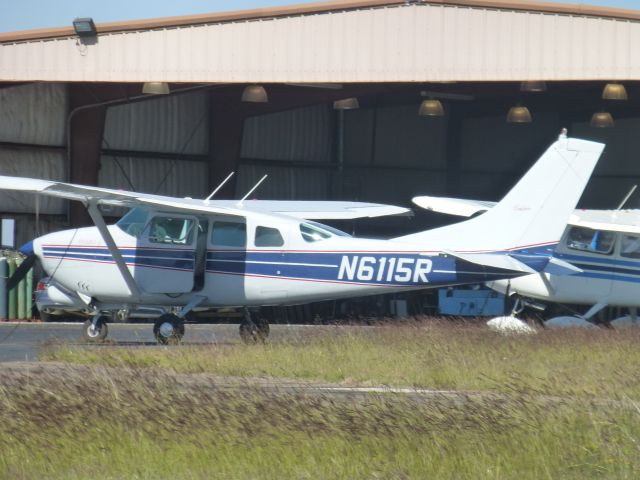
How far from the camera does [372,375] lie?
510 inches

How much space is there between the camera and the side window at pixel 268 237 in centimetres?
1700

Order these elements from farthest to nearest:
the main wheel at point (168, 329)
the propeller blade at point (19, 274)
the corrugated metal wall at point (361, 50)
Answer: the corrugated metal wall at point (361, 50) → the propeller blade at point (19, 274) → the main wheel at point (168, 329)

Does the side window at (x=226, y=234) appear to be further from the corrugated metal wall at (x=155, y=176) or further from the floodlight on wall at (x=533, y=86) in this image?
the corrugated metal wall at (x=155, y=176)

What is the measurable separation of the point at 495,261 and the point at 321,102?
1272 centimetres

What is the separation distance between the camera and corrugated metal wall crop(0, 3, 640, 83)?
2161 centimetres

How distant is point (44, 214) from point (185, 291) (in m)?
12.2

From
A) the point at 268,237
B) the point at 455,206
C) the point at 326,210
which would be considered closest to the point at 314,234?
the point at 268,237

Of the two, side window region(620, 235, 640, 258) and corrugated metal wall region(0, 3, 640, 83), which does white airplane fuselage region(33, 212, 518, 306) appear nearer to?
side window region(620, 235, 640, 258)

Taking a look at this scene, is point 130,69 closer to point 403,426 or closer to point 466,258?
point 466,258

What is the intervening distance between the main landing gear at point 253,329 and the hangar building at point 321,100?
150 inches

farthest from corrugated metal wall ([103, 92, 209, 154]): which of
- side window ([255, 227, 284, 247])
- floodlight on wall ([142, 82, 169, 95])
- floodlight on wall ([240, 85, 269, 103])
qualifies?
side window ([255, 227, 284, 247])

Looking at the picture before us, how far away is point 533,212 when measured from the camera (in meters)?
17.5

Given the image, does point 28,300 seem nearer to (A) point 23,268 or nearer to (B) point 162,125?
(A) point 23,268

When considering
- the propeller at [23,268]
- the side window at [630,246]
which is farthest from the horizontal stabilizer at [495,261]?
the propeller at [23,268]
